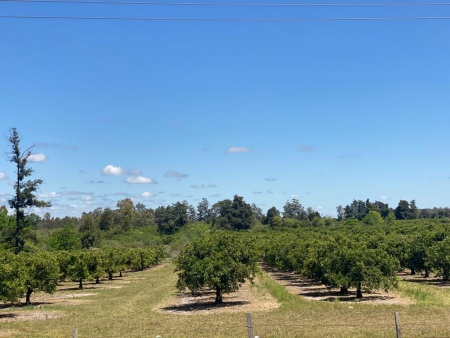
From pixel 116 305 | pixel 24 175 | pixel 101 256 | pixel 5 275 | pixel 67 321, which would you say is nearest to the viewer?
pixel 67 321

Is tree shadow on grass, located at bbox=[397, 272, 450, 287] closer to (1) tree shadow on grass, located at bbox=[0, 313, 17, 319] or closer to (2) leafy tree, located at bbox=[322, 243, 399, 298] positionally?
(2) leafy tree, located at bbox=[322, 243, 399, 298]

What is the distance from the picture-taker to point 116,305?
116ft

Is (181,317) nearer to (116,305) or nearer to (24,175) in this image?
(116,305)

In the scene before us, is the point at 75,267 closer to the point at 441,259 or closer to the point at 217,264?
the point at 217,264

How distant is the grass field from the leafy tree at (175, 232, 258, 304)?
6.09 ft

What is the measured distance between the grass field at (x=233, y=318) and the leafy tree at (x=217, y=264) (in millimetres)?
1857

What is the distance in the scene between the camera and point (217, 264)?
32375 millimetres

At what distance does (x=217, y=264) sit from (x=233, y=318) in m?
6.41

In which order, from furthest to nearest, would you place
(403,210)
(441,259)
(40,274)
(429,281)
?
(403,210)
(429,281)
(441,259)
(40,274)

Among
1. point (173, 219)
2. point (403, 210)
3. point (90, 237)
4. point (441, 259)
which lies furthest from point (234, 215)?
point (441, 259)

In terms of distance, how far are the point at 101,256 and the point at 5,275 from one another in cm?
A: 2393

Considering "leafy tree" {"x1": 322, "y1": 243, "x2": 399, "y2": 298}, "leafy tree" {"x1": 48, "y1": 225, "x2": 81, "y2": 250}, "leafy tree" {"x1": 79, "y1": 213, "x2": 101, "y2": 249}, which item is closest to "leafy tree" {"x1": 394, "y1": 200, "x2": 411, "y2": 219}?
"leafy tree" {"x1": 79, "y1": 213, "x2": 101, "y2": 249}

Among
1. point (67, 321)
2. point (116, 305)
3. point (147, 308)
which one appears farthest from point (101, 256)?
point (67, 321)

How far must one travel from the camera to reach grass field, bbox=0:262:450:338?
20.9 m
